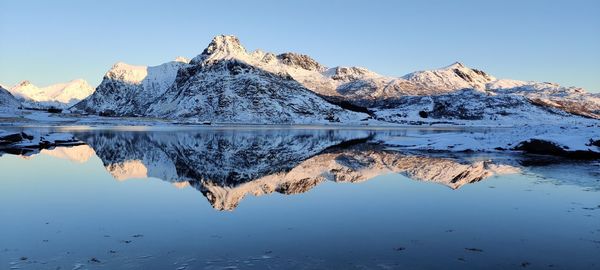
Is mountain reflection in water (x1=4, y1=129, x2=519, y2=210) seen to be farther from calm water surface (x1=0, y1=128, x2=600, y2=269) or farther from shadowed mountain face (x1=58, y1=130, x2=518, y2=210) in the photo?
calm water surface (x1=0, y1=128, x2=600, y2=269)

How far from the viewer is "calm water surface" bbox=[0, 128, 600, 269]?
41.9 feet

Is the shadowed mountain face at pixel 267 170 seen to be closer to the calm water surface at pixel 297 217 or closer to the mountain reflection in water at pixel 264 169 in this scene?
the mountain reflection in water at pixel 264 169

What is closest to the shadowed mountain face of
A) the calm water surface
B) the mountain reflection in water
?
the mountain reflection in water

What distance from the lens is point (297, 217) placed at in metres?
18.0

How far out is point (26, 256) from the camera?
41.9 ft

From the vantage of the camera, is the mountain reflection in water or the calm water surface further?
the mountain reflection in water

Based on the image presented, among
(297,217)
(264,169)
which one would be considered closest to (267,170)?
(264,169)

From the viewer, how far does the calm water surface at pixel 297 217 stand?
41.9ft

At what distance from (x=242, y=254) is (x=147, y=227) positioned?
485 centimetres

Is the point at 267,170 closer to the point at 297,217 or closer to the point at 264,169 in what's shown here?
the point at 264,169

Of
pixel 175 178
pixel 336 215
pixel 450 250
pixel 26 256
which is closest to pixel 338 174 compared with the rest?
pixel 175 178

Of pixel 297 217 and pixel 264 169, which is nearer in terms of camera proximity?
pixel 297 217

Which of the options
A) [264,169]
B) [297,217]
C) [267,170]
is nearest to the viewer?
[297,217]

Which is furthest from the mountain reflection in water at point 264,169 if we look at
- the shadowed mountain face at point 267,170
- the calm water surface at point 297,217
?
the calm water surface at point 297,217
